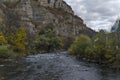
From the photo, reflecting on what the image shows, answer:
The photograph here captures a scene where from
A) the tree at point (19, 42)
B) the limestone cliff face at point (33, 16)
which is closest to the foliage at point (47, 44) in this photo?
the limestone cliff face at point (33, 16)

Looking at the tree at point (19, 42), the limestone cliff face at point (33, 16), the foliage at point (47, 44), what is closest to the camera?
the tree at point (19, 42)

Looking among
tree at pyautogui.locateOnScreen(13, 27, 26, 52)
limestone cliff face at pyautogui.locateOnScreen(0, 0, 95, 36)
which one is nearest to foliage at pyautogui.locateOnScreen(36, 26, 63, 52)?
limestone cliff face at pyautogui.locateOnScreen(0, 0, 95, 36)

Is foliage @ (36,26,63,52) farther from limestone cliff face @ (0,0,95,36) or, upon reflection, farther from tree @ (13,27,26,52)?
tree @ (13,27,26,52)

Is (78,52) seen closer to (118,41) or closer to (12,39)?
(12,39)

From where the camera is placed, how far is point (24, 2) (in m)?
146

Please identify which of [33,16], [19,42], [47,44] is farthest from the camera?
[33,16]

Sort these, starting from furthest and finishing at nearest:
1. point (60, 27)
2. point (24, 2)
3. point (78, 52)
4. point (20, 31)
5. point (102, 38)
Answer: point (60, 27), point (24, 2), point (20, 31), point (78, 52), point (102, 38)

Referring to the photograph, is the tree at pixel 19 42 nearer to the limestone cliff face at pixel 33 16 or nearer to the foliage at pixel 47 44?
the limestone cliff face at pixel 33 16

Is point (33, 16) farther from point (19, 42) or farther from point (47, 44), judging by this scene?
point (19, 42)

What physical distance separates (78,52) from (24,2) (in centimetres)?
7065

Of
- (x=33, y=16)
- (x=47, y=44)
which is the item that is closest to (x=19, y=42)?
(x=47, y=44)

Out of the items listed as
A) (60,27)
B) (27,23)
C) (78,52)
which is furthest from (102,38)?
(60,27)

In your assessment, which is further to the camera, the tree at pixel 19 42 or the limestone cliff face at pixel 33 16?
the limestone cliff face at pixel 33 16

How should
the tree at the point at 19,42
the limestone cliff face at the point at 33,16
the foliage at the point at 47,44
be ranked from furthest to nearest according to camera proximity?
the foliage at the point at 47,44 → the limestone cliff face at the point at 33,16 → the tree at the point at 19,42
